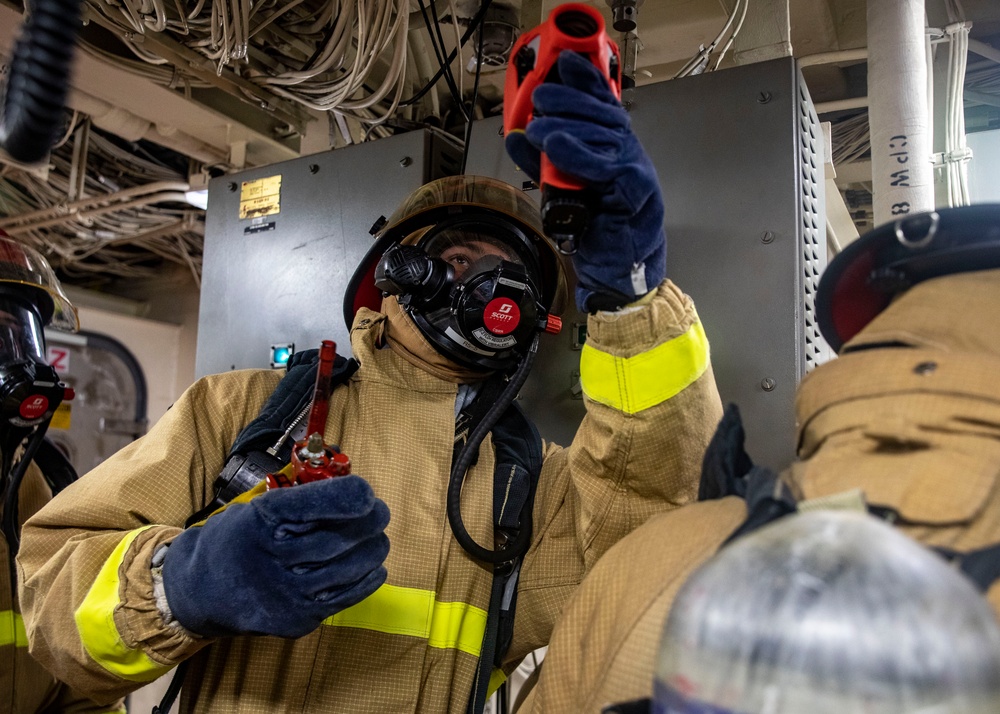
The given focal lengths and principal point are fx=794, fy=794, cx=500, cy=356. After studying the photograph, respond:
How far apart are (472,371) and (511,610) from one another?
44cm

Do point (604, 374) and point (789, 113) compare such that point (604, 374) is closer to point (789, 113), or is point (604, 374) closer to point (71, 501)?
point (789, 113)

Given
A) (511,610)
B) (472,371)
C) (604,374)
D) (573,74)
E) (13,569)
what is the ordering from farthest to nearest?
(13,569)
(472,371)
(511,610)
(604,374)
(573,74)

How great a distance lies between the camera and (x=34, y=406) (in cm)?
192

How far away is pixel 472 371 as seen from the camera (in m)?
1.52

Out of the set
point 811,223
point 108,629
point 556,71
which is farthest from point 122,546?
point 811,223

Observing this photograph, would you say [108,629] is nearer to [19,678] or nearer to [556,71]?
[556,71]

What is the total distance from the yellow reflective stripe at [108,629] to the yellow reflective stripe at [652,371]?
73 cm

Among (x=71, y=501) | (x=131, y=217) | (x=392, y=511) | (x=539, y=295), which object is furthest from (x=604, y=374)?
(x=131, y=217)

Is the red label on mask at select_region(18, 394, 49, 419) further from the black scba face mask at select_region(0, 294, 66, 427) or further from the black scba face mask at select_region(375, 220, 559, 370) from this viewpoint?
the black scba face mask at select_region(375, 220, 559, 370)

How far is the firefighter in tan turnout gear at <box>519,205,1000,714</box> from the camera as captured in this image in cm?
51

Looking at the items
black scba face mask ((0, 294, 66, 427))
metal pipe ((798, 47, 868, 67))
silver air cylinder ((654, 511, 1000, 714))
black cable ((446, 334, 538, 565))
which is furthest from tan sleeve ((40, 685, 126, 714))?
metal pipe ((798, 47, 868, 67))

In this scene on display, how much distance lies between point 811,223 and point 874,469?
997 mm

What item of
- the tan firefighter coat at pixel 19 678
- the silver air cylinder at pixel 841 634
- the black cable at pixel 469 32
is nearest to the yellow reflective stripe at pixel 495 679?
the tan firefighter coat at pixel 19 678

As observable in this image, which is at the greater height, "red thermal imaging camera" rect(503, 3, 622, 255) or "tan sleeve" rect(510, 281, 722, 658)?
"red thermal imaging camera" rect(503, 3, 622, 255)
